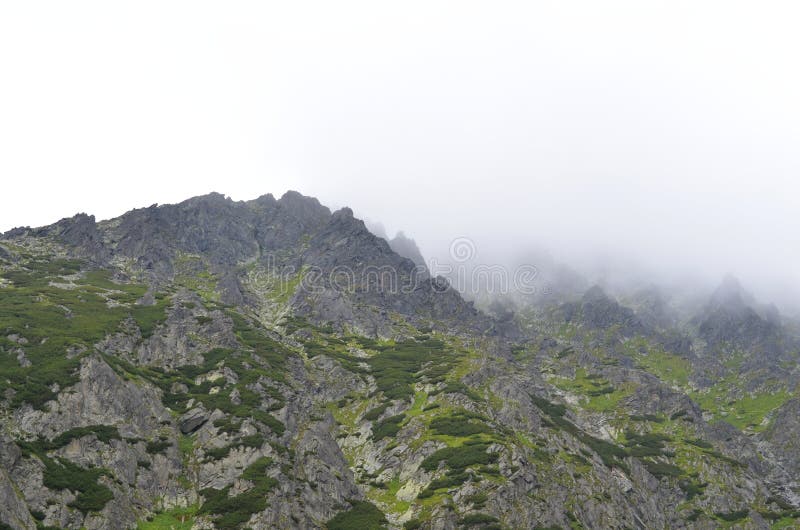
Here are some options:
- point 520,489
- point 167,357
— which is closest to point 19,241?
point 167,357

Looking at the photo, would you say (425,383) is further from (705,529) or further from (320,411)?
(705,529)

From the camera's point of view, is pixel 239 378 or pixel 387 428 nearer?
pixel 239 378

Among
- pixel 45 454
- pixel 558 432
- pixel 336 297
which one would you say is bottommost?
pixel 558 432

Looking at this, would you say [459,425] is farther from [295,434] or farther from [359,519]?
[359,519]

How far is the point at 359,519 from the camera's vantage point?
8794 centimetres

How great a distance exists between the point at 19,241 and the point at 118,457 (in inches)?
5908

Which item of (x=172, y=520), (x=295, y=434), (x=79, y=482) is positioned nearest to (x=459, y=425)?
(x=295, y=434)

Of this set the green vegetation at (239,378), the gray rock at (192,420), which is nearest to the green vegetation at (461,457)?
the green vegetation at (239,378)

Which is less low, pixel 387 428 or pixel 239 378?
pixel 239 378

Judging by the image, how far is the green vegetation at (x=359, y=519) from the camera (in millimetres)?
85500

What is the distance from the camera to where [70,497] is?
70.6 m

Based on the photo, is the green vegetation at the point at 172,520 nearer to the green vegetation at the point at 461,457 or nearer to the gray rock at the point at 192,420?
the gray rock at the point at 192,420

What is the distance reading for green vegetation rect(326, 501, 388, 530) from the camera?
281ft

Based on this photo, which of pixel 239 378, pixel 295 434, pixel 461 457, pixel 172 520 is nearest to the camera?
pixel 172 520
